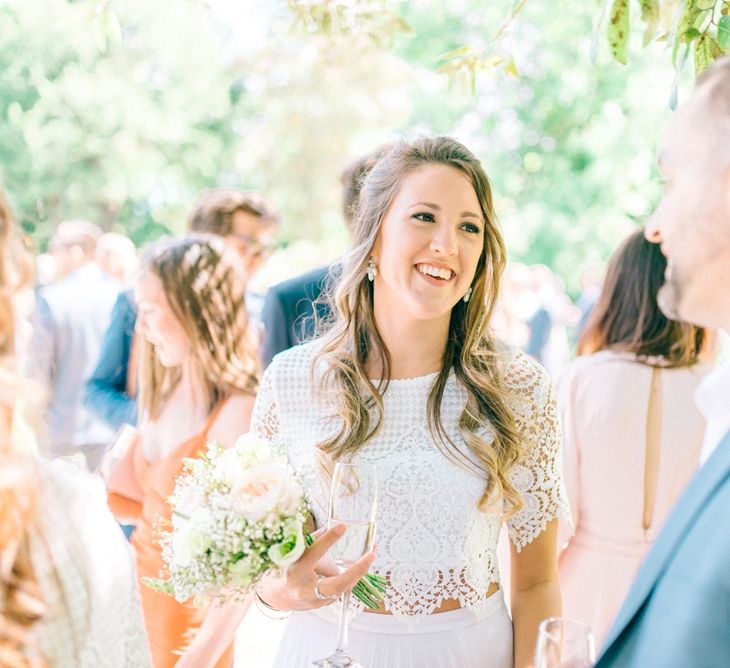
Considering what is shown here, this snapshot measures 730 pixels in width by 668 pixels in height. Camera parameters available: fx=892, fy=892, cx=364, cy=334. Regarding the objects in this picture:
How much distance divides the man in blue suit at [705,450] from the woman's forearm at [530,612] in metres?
0.96

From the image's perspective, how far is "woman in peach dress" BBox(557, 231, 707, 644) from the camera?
3.29 metres

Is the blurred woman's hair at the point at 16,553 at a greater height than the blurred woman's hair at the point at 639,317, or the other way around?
the blurred woman's hair at the point at 16,553

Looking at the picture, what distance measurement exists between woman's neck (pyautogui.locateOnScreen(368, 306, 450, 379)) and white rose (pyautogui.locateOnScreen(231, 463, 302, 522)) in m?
0.84

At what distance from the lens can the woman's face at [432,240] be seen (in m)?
2.45

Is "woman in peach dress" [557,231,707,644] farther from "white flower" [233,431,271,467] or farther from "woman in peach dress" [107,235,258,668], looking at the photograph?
"white flower" [233,431,271,467]

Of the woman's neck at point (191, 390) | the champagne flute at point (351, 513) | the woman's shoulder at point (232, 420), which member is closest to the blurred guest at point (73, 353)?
the woman's neck at point (191, 390)

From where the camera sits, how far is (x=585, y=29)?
1199cm

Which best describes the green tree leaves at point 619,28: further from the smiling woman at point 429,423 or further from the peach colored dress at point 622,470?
the peach colored dress at point 622,470

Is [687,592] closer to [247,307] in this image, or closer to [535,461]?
[535,461]

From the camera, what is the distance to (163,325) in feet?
10.6

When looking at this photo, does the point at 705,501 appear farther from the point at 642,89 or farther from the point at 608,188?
the point at 608,188

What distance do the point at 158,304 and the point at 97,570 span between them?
76.8 inches

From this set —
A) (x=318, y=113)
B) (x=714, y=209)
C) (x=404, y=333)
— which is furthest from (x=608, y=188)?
(x=714, y=209)

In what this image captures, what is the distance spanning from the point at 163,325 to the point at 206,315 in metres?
0.16
